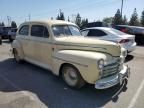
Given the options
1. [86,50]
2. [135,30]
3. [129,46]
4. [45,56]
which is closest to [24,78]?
[45,56]

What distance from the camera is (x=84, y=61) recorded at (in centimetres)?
473

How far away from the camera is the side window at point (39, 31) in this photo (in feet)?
21.2

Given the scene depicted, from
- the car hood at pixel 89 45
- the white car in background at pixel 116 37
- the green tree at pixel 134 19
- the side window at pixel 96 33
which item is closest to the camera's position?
the car hood at pixel 89 45

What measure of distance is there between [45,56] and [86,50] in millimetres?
1667

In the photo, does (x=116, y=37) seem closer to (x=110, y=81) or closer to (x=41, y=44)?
(x=41, y=44)

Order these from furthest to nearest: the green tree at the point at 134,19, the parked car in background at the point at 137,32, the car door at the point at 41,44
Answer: the green tree at the point at 134,19, the parked car in background at the point at 137,32, the car door at the point at 41,44

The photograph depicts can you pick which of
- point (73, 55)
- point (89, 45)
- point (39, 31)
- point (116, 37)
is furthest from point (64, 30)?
point (116, 37)

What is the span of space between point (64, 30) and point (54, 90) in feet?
7.52

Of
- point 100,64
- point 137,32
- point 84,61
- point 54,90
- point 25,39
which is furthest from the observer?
point 137,32

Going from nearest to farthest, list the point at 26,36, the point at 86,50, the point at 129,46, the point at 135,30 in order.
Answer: the point at 86,50 < the point at 26,36 < the point at 129,46 < the point at 135,30

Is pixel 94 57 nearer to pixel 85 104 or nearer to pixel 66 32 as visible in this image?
pixel 85 104

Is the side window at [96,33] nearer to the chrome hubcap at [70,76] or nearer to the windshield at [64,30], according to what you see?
the windshield at [64,30]

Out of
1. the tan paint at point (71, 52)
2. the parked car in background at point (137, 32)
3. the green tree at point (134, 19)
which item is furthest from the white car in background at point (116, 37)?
the green tree at point (134, 19)

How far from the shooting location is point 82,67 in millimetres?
4781
